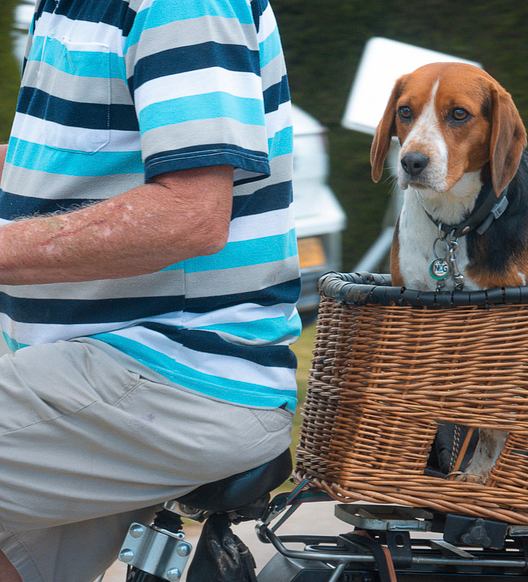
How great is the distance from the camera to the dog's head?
1.71 metres

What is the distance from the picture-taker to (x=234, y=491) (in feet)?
4.59

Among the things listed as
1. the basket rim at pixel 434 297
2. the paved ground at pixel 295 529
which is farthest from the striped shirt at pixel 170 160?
the paved ground at pixel 295 529

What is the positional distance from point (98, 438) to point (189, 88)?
60 cm

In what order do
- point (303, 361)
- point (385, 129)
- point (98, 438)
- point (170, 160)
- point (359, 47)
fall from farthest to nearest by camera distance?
1. point (359, 47)
2. point (303, 361)
3. point (385, 129)
4. point (98, 438)
5. point (170, 160)

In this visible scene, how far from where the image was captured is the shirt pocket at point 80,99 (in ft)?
4.23

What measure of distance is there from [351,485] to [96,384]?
1.77 feet

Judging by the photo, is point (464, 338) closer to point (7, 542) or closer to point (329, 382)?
point (329, 382)

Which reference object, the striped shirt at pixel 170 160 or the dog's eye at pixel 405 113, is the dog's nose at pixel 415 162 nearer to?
the dog's eye at pixel 405 113

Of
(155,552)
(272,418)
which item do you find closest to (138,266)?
(272,418)

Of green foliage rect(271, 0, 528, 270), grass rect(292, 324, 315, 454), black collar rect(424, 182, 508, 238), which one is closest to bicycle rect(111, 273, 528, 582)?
black collar rect(424, 182, 508, 238)

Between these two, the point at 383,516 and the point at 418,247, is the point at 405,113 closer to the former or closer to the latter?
the point at 418,247

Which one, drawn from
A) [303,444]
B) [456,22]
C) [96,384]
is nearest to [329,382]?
[303,444]

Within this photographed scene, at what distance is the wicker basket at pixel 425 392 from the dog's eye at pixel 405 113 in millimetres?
530

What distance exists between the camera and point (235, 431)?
136cm
